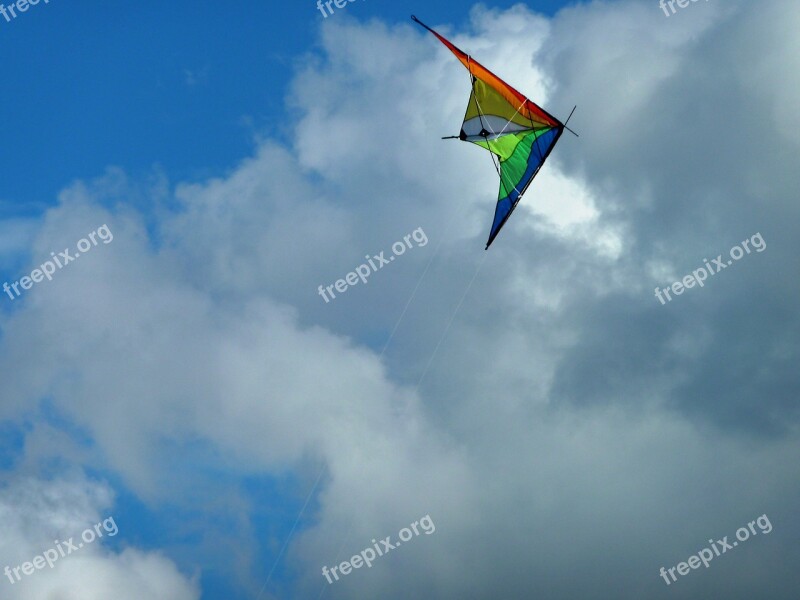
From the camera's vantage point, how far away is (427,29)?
2269 centimetres

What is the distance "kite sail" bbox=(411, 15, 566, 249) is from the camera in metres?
26.8

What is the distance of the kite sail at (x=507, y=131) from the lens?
26844 mm

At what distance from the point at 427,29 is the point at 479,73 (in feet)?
14.6

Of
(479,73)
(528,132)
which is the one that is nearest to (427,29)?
(479,73)

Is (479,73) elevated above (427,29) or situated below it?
above

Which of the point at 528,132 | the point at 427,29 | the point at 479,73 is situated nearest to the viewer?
the point at 427,29

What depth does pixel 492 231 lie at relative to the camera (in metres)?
28.2

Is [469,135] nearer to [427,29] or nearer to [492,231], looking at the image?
[492,231]

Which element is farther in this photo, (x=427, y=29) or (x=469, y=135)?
(x=469, y=135)

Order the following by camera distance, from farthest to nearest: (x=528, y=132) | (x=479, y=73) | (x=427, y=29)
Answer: (x=528, y=132) → (x=479, y=73) → (x=427, y=29)

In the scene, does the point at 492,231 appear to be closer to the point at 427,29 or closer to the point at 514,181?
the point at 514,181

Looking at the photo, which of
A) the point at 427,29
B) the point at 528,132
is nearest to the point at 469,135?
the point at 528,132

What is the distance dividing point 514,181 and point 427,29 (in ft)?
28.7

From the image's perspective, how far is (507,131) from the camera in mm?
28922
